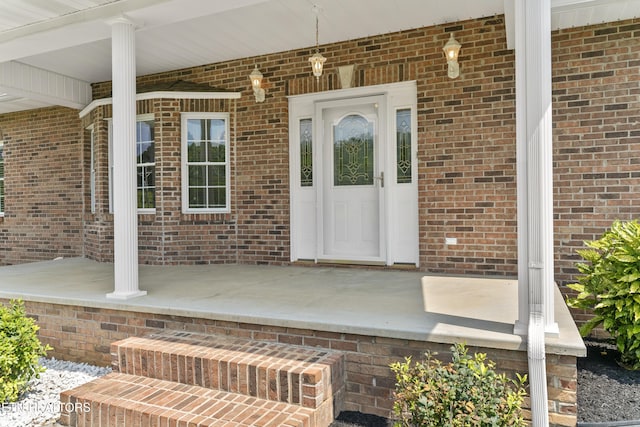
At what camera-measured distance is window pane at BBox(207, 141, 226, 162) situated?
6.28 metres

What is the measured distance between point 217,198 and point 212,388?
12.3 ft

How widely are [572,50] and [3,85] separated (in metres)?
6.90

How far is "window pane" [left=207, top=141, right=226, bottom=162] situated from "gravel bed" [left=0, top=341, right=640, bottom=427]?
10.6ft

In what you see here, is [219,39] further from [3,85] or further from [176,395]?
[176,395]

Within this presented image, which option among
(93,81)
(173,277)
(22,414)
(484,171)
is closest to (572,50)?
(484,171)

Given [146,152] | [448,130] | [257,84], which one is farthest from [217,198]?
[448,130]

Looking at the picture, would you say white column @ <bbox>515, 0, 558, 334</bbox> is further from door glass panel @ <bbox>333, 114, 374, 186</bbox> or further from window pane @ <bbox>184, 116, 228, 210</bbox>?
window pane @ <bbox>184, 116, 228, 210</bbox>

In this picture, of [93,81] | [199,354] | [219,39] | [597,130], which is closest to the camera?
[199,354]

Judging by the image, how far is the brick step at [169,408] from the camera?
8.04 ft

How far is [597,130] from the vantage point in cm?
449

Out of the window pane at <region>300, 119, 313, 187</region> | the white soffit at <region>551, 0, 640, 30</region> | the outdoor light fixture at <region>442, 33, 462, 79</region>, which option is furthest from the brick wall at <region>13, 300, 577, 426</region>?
the outdoor light fixture at <region>442, 33, 462, 79</region>

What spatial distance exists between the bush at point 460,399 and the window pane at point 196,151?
4763mm

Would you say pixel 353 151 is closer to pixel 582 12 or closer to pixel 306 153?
pixel 306 153

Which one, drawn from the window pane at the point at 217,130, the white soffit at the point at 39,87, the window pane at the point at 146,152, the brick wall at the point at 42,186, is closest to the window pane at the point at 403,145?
the window pane at the point at 217,130
